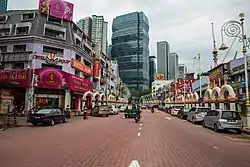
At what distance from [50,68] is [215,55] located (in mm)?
26536

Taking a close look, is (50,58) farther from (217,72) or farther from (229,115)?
(229,115)

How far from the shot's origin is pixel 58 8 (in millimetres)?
45031

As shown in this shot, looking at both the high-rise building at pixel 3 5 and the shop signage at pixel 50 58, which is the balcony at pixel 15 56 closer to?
the shop signage at pixel 50 58

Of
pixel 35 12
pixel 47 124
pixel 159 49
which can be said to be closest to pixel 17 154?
pixel 47 124

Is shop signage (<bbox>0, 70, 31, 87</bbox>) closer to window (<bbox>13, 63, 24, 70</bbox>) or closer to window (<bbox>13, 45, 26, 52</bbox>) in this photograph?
window (<bbox>13, 63, 24, 70</bbox>)

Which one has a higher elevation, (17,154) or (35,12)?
(35,12)

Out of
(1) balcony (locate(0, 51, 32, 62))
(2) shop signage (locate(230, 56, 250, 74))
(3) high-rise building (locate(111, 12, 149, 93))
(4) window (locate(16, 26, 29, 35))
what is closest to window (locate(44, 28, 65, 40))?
(4) window (locate(16, 26, 29, 35))

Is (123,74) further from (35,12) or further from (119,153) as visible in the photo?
(119,153)

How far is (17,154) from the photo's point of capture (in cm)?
866

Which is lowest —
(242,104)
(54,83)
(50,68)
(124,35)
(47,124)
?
(47,124)

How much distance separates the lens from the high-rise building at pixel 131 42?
142500 millimetres

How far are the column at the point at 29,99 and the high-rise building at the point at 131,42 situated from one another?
106926 millimetres

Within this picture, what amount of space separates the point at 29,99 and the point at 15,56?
832 centimetres

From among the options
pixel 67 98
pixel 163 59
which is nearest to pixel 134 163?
pixel 67 98
